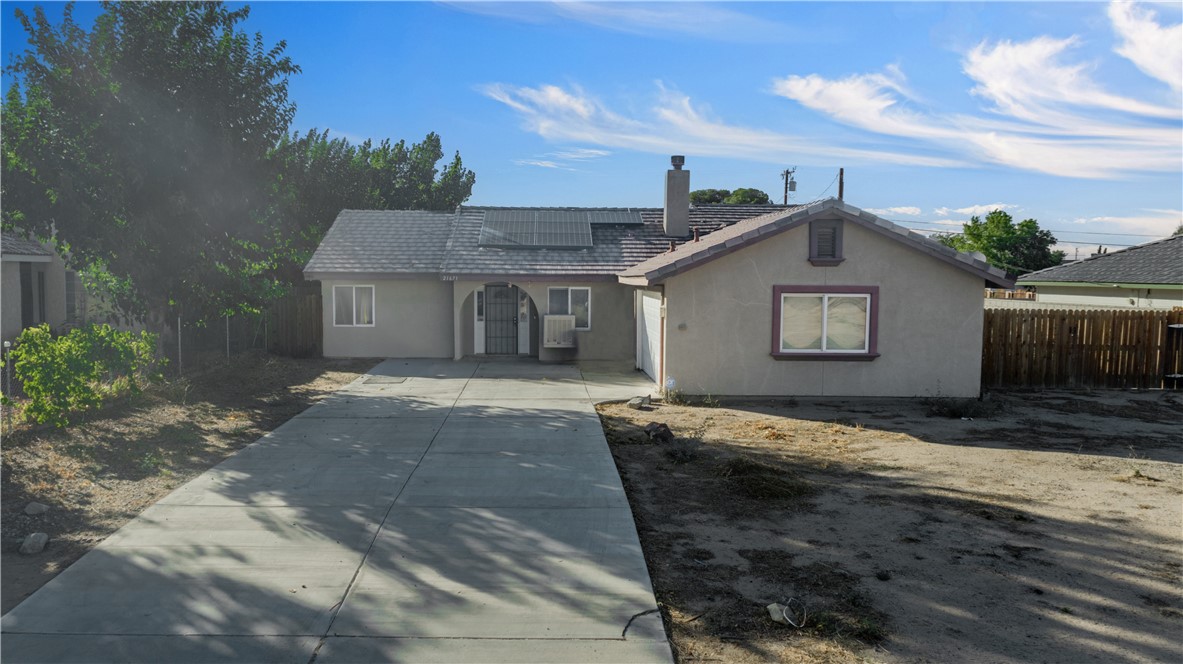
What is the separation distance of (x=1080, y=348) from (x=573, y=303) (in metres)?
11.7

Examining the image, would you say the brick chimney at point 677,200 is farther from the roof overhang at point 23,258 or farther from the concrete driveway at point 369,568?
the roof overhang at point 23,258

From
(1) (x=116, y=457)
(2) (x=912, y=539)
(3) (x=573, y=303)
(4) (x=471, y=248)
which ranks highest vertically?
(4) (x=471, y=248)

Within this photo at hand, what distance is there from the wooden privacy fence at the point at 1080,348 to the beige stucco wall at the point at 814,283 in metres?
2.40

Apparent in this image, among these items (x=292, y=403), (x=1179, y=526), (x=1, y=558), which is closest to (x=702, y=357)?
(x=292, y=403)

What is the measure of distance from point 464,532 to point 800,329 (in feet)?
32.1

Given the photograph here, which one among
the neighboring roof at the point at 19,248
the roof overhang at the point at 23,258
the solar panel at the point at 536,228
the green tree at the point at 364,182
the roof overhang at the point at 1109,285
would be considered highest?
the green tree at the point at 364,182

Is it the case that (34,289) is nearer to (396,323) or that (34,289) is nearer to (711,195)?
(396,323)

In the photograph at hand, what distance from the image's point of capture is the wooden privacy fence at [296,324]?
2244cm

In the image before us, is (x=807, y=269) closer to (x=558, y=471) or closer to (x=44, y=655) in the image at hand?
(x=558, y=471)

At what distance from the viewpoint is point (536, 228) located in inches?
930

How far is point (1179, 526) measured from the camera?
7906 mm

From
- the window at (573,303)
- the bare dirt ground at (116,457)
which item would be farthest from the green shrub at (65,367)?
the window at (573,303)

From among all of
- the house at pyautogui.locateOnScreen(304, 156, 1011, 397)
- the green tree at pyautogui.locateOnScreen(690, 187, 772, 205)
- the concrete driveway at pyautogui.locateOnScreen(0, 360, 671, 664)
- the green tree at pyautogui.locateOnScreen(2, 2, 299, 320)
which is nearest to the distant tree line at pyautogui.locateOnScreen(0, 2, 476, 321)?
the green tree at pyautogui.locateOnScreen(2, 2, 299, 320)

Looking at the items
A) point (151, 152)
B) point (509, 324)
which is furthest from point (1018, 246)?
point (151, 152)
